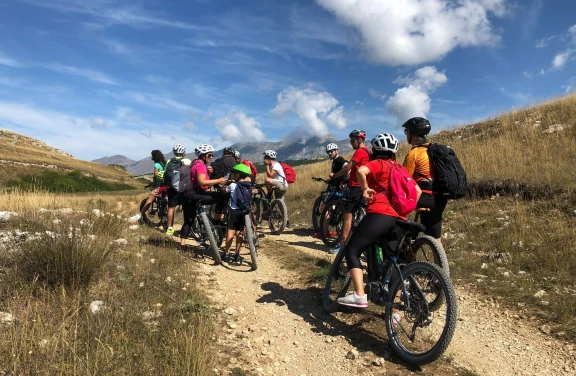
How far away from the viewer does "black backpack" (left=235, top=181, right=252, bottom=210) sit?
7438 mm

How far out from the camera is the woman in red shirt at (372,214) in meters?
4.17

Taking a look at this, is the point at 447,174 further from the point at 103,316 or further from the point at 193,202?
the point at 193,202

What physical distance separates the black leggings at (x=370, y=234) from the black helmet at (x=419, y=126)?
5.37 ft

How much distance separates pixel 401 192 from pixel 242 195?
406cm

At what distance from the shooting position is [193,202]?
329 inches

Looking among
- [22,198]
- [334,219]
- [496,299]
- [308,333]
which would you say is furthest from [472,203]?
Answer: [22,198]

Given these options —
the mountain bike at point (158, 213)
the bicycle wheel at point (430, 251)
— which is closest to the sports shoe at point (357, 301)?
the bicycle wheel at point (430, 251)

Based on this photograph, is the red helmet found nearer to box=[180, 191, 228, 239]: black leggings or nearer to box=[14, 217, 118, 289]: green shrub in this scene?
box=[180, 191, 228, 239]: black leggings

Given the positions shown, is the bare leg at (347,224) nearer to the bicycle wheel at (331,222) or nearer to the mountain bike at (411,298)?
the bicycle wheel at (331,222)

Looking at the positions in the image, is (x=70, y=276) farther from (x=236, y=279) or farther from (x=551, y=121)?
(x=551, y=121)

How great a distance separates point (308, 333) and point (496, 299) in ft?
9.93

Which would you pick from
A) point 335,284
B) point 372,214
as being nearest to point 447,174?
point 372,214

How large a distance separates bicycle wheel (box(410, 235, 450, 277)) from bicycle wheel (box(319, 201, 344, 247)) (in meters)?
3.81

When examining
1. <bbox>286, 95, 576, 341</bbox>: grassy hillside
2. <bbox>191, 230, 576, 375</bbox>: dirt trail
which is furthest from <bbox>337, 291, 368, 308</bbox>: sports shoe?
<bbox>286, 95, 576, 341</bbox>: grassy hillside
